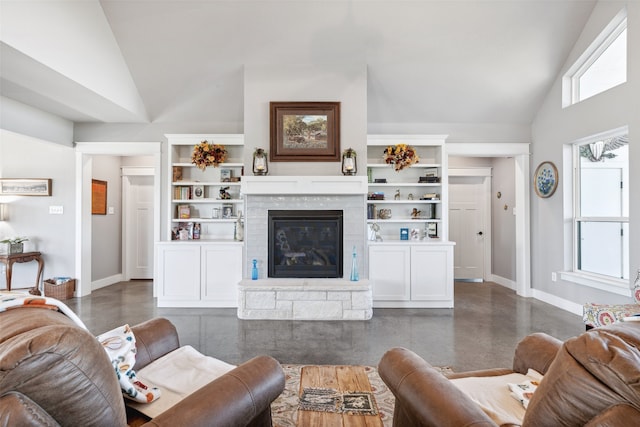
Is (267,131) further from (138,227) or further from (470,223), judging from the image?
(470,223)

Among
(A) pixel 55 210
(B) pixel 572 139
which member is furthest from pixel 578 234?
(A) pixel 55 210

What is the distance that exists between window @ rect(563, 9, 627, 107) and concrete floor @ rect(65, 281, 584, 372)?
279 centimetres

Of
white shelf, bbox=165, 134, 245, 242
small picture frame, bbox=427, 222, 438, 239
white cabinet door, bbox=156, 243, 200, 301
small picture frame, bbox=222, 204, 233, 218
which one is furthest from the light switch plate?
small picture frame, bbox=427, 222, 438, 239

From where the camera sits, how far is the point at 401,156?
454cm

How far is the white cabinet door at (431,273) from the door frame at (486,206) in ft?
7.44

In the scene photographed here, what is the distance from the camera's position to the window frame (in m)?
3.61

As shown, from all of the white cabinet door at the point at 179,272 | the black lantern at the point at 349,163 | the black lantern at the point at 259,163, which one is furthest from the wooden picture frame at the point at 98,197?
the black lantern at the point at 349,163

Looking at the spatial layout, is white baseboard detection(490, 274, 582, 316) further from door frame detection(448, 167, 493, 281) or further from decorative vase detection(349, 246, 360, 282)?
decorative vase detection(349, 246, 360, 282)

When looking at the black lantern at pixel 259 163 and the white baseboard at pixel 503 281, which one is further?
the white baseboard at pixel 503 281

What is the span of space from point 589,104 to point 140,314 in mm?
6073

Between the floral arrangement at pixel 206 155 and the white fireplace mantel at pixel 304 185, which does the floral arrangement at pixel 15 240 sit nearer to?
the floral arrangement at pixel 206 155

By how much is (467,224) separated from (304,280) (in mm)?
3773

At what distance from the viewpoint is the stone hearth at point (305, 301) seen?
3.88 meters

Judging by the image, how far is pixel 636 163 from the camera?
10.8 feet
